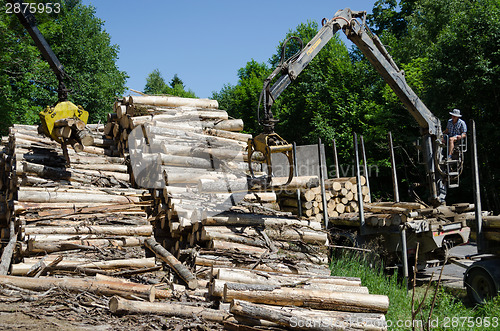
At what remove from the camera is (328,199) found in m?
11.8

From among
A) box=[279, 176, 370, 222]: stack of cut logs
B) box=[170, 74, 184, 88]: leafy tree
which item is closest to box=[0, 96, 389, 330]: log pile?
box=[279, 176, 370, 222]: stack of cut logs

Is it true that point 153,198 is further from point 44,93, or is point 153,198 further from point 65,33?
point 65,33

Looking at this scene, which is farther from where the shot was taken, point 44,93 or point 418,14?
point 418,14

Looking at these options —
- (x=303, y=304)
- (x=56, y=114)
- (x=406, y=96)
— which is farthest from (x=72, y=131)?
(x=406, y=96)

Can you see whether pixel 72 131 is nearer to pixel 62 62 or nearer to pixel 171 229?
pixel 171 229

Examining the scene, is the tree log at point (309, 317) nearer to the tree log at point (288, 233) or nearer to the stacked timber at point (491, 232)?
the tree log at point (288, 233)

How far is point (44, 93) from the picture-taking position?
2327 centimetres

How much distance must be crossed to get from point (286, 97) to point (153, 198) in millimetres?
23465

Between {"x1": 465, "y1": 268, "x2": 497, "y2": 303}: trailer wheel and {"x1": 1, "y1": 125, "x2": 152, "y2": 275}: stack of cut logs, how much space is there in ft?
20.2

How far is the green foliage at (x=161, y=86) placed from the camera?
55.3 metres

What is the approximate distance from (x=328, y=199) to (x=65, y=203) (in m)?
6.36

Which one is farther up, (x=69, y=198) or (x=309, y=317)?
(x=69, y=198)

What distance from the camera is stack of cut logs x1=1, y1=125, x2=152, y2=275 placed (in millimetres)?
7562

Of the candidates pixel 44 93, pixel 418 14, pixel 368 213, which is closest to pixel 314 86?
pixel 418 14
